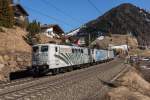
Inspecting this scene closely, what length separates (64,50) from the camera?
39906 millimetres

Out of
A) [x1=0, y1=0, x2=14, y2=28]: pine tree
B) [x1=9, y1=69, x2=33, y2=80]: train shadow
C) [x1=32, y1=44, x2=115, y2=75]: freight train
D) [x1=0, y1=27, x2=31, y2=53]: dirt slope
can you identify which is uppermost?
[x1=0, y1=0, x2=14, y2=28]: pine tree

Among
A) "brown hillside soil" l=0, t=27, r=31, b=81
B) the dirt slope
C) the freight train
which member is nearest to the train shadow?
"brown hillside soil" l=0, t=27, r=31, b=81

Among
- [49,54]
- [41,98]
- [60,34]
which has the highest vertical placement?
[60,34]

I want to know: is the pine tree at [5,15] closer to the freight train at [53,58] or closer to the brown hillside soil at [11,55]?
the brown hillside soil at [11,55]

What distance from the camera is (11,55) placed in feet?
126

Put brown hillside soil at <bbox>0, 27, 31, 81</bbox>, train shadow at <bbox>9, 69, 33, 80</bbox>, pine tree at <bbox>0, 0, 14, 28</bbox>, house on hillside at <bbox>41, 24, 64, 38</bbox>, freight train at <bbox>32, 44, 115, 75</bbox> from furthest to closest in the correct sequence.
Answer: house on hillside at <bbox>41, 24, 64, 38</bbox> < pine tree at <bbox>0, 0, 14, 28</bbox> < freight train at <bbox>32, 44, 115, 75</bbox> < train shadow at <bbox>9, 69, 33, 80</bbox> < brown hillside soil at <bbox>0, 27, 31, 81</bbox>

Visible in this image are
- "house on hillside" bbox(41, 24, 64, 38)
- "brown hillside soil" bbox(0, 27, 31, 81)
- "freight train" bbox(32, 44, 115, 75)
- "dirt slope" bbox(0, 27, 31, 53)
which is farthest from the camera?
"house on hillside" bbox(41, 24, 64, 38)

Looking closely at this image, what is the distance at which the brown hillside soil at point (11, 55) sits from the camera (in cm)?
3368

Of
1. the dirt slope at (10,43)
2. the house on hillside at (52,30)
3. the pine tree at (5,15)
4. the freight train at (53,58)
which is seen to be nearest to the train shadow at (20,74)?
the freight train at (53,58)

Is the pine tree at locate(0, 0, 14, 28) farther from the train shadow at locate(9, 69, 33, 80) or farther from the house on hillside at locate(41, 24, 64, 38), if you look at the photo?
the house on hillside at locate(41, 24, 64, 38)

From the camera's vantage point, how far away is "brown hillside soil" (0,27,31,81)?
33.7m

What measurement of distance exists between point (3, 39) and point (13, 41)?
1.76m

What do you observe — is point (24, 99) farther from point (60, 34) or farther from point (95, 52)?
point (60, 34)

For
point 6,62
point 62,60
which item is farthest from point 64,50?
point 6,62
